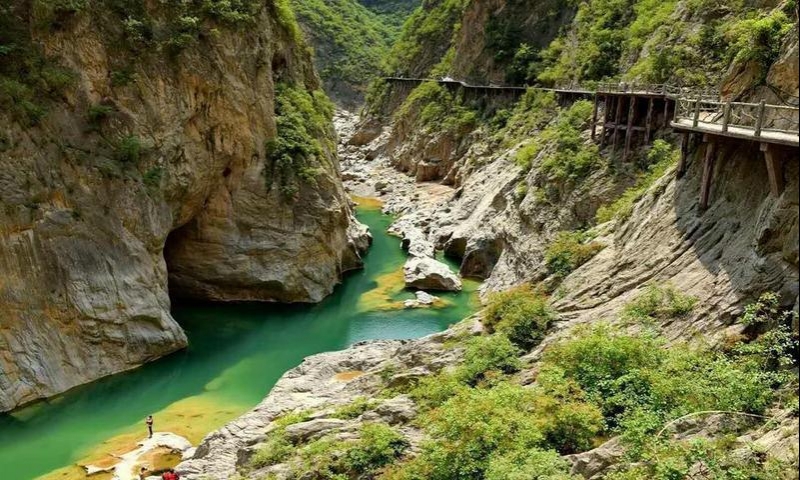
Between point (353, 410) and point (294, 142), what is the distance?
20807 millimetres

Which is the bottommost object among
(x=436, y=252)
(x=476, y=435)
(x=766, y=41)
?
(x=436, y=252)

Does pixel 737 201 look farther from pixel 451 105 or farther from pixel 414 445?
pixel 451 105

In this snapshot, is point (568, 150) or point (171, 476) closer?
point (171, 476)

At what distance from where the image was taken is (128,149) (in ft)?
84.5

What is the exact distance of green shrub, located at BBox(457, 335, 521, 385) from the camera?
15.9 meters

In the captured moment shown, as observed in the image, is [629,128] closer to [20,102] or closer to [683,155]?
[683,155]

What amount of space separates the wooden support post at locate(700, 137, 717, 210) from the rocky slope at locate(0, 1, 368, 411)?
831 inches

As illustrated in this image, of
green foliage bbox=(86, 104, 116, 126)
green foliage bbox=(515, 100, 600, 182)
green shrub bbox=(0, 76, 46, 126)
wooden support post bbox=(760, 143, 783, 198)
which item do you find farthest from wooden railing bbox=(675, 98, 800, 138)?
green shrub bbox=(0, 76, 46, 126)

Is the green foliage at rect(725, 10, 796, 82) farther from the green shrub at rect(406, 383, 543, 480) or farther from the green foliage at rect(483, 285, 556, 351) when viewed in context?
the green shrub at rect(406, 383, 543, 480)

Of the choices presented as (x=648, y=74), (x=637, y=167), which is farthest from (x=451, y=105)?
(x=637, y=167)

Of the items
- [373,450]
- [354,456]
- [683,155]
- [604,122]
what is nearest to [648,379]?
[373,450]

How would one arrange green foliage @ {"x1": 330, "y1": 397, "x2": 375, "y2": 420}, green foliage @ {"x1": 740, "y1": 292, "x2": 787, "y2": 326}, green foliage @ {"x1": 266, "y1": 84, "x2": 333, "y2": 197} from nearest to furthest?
1. green foliage @ {"x1": 740, "y1": 292, "x2": 787, "y2": 326}
2. green foliage @ {"x1": 330, "y1": 397, "x2": 375, "y2": 420}
3. green foliage @ {"x1": 266, "y1": 84, "x2": 333, "y2": 197}

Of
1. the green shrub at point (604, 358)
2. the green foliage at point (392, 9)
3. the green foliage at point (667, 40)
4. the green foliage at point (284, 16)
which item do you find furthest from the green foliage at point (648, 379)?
the green foliage at point (392, 9)

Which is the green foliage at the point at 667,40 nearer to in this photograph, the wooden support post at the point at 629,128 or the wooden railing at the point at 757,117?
the wooden railing at the point at 757,117
